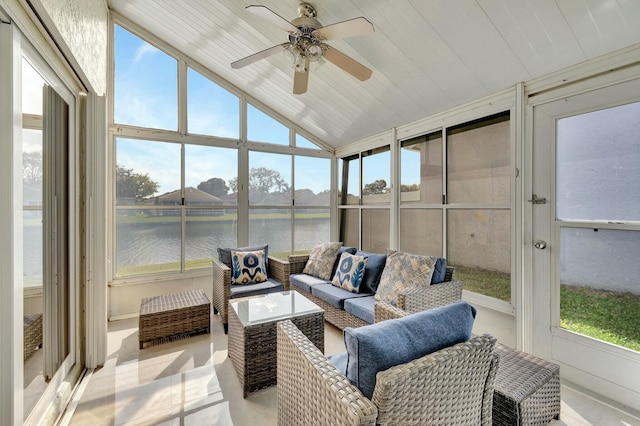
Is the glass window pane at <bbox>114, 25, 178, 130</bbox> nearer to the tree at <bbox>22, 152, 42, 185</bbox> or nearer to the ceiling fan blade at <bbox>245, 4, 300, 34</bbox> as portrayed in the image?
the tree at <bbox>22, 152, 42, 185</bbox>

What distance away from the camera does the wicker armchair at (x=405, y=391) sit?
0.96m

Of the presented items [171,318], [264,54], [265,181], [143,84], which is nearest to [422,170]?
[264,54]

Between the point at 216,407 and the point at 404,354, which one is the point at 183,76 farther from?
the point at 404,354

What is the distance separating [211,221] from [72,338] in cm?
216

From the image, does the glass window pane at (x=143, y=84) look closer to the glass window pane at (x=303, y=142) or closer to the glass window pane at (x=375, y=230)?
the glass window pane at (x=303, y=142)

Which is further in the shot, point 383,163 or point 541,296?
point 383,163

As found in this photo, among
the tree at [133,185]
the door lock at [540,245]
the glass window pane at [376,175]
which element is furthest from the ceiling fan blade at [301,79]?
the door lock at [540,245]

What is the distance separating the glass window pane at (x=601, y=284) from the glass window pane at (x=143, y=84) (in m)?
4.71

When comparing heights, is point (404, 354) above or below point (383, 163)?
below

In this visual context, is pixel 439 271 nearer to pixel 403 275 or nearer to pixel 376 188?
pixel 403 275

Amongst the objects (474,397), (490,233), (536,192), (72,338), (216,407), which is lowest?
(216,407)

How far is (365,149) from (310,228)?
1.67 metres

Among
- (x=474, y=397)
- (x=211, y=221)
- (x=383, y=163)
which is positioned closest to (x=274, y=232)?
(x=211, y=221)

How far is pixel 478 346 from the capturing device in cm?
119
